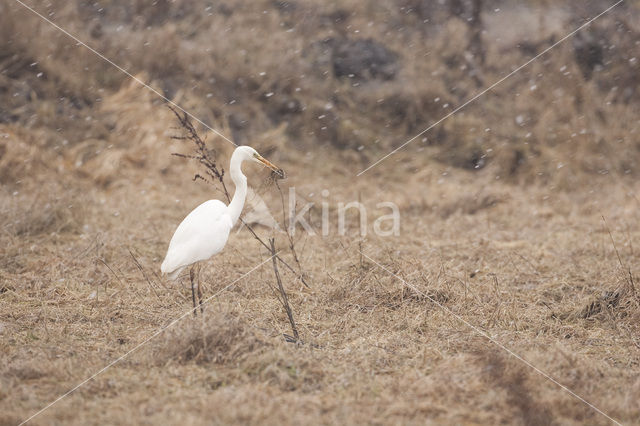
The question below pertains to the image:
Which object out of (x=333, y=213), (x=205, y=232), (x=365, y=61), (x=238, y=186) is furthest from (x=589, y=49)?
(x=205, y=232)

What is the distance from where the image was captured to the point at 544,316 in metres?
4.56

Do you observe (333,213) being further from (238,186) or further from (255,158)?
(238,186)

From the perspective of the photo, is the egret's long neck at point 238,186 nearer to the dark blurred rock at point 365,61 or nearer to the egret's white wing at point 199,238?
the egret's white wing at point 199,238

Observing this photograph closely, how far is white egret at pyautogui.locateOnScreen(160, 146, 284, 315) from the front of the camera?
412 cm

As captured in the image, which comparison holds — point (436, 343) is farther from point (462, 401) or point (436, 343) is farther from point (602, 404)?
point (602, 404)

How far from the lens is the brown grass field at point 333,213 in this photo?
11.0 feet

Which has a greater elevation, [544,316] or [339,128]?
[544,316]

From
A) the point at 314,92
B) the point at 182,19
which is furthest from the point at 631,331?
the point at 182,19

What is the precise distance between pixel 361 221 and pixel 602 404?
14.8ft

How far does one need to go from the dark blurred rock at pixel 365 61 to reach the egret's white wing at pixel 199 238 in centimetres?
796

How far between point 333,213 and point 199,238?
3.87 metres

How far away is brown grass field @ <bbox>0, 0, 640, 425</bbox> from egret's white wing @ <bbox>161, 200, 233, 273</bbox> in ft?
1.30

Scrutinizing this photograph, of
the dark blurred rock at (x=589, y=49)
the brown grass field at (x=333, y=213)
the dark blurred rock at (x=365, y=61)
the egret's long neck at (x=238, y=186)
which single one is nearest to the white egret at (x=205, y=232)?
the egret's long neck at (x=238, y=186)

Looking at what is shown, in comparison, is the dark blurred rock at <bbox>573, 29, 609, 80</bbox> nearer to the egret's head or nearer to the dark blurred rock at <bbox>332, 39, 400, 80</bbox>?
the dark blurred rock at <bbox>332, 39, 400, 80</bbox>
